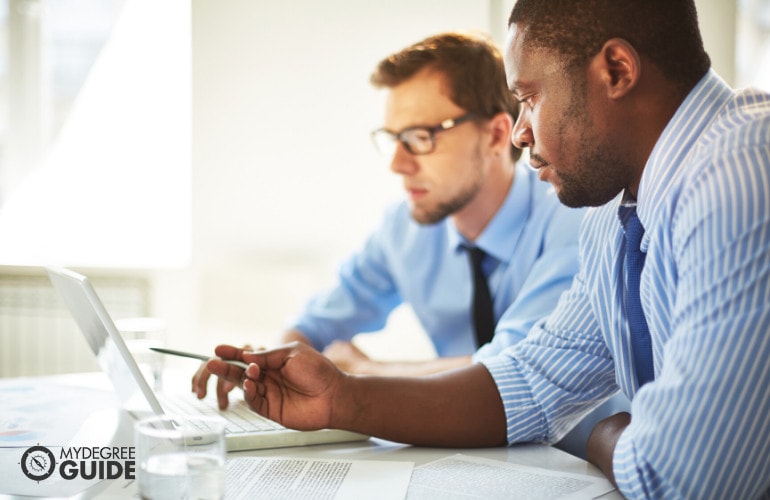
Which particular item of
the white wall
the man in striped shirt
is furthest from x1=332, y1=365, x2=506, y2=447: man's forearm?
the white wall

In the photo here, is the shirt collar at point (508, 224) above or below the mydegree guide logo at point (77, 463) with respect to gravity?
above

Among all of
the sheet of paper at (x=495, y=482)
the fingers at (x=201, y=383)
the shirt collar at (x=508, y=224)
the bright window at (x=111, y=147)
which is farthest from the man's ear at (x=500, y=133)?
the bright window at (x=111, y=147)

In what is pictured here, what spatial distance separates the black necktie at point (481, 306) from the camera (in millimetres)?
1950

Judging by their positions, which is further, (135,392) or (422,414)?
(422,414)

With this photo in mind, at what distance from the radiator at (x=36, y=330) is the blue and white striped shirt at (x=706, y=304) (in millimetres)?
3350

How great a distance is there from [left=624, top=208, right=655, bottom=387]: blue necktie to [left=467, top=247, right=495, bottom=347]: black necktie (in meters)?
0.78

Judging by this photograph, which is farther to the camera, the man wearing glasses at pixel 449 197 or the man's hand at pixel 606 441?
the man wearing glasses at pixel 449 197

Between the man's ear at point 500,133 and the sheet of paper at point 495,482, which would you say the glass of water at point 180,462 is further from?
the man's ear at point 500,133

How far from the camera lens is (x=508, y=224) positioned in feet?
6.50

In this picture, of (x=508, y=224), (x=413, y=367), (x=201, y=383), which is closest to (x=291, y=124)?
(x=508, y=224)

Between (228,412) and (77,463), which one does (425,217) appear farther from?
(77,463)

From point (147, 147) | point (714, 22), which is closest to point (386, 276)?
point (147, 147)

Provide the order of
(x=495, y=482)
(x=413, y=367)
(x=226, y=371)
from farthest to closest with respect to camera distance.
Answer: (x=413, y=367), (x=226, y=371), (x=495, y=482)

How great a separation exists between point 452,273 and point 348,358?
0.43 metres
